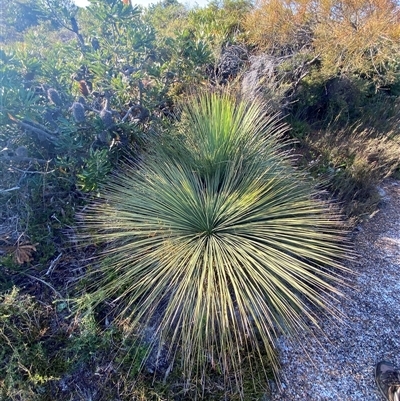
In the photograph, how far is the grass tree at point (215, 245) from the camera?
4.16ft

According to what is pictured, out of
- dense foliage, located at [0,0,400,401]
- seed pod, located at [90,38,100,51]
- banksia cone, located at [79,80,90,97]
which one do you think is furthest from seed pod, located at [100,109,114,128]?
seed pod, located at [90,38,100,51]

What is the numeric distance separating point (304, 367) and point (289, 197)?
958 mm

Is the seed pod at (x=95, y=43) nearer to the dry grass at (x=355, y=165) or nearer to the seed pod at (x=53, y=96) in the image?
the seed pod at (x=53, y=96)

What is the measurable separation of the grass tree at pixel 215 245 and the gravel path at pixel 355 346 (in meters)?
0.13

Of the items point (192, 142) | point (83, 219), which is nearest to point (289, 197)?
point (192, 142)

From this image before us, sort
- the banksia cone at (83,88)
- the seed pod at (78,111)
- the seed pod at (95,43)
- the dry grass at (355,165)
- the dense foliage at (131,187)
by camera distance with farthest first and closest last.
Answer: the dry grass at (355,165), the seed pod at (95,43), the banksia cone at (83,88), the seed pod at (78,111), the dense foliage at (131,187)

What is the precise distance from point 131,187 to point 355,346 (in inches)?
64.3

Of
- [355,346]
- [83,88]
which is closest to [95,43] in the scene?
[83,88]

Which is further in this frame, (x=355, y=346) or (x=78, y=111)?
(x=78, y=111)

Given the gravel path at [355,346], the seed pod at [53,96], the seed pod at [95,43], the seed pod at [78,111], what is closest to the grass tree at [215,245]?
the gravel path at [355,346]

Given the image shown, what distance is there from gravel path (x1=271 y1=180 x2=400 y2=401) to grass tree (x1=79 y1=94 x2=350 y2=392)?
0.42 ft

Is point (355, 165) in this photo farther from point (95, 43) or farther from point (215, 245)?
point (95, 43)

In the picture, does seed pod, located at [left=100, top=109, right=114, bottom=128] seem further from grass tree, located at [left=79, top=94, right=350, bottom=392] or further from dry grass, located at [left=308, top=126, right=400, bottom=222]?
dry grass, located at [left=308, top=126, right=400, bottom=222]

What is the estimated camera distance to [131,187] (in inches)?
69.0
